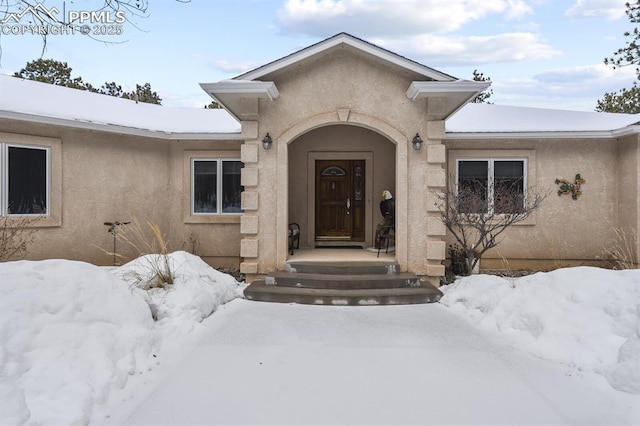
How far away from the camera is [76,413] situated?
316cm

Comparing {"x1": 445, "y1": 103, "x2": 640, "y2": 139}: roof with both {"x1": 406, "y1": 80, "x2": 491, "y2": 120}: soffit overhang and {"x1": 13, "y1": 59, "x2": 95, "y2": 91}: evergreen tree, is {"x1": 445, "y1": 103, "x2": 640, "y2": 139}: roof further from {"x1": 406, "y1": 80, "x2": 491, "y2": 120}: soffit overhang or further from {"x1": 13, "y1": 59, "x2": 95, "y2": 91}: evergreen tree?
{"x1": 13, "y1": 59, "x2": 95, "y2": 91}: evergreen tree

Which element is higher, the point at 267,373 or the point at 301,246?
the point at 301,246

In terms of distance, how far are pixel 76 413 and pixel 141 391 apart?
0.66 meters

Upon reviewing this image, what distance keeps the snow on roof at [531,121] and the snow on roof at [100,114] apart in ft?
Result: 20.2

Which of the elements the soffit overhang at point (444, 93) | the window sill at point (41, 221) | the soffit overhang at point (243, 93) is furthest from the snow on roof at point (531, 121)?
the window sill at point (41, 221)

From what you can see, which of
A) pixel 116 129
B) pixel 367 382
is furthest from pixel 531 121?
pixel 116 129

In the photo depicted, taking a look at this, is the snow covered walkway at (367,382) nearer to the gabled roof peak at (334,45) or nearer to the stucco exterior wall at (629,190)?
the gabled roof peak at (334,45)

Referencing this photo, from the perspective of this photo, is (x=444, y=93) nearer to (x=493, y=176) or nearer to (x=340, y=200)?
(x=493, y=176)

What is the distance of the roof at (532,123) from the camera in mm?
9445

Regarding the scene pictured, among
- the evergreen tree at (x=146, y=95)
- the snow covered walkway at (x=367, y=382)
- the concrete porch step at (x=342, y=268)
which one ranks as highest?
the evergreen tree at (x=146, y=95)

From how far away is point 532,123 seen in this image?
34.8 feet

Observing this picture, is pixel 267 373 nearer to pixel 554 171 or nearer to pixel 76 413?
pixel 76 413

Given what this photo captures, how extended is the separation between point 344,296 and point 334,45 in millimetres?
4861

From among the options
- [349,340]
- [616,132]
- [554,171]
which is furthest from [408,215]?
[616,132]
